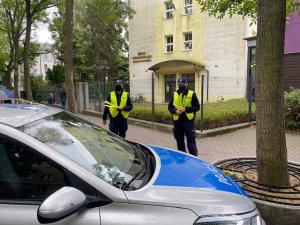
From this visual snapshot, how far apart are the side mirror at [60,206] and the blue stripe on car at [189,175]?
615 millimetres

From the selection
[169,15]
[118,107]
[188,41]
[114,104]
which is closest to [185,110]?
[118,107]

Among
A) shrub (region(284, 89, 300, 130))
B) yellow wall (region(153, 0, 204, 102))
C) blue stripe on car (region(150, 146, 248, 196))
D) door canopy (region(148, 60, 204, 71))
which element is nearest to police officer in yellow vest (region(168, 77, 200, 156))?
blue stripe on car (region(150, 146, 248, 196))

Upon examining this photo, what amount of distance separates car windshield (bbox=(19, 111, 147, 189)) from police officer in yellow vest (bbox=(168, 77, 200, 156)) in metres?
2.71

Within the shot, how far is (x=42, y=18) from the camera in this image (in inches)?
912

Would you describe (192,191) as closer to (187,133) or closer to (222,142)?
(187,133)

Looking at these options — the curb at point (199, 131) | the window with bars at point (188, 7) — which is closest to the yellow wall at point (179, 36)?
the window with bars at point (188, 7)

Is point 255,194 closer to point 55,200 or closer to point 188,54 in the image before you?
point 55,200

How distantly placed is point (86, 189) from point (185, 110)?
12.7 feet

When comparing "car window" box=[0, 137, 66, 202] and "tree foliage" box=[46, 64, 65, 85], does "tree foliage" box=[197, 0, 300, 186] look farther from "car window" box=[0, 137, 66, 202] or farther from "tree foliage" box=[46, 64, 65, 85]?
"tree foliage" box=[46, 64, 65, 85]

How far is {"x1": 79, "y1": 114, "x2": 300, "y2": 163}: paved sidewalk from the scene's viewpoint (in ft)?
23.3

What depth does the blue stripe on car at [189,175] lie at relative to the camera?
2303mm

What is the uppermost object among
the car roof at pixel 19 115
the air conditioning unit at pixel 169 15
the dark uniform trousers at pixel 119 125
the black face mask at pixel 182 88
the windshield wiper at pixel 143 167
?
the air conditioning unit at pixel 169 15

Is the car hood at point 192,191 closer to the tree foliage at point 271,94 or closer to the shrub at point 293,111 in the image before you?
the tree foliage at point 271,94

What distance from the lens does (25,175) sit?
2.05m
